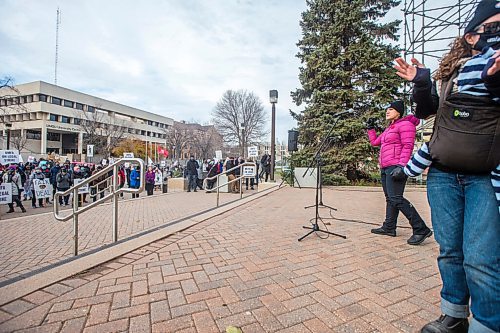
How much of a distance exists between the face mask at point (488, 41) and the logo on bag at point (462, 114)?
34 centimetres

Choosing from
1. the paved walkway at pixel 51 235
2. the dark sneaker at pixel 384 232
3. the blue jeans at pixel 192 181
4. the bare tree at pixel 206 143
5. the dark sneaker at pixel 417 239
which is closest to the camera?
the paved walkway at pixel 51 235

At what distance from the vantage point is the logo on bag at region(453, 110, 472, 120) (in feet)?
4.86

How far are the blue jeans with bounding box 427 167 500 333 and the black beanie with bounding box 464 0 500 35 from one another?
824 mm

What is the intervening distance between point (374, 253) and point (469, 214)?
79.8 inches

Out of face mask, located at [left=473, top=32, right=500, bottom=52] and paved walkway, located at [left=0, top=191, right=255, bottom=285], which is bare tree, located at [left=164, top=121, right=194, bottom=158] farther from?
face mask, located at [left=473, top=32, right=500, bottom=52]

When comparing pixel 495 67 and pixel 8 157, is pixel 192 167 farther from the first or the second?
pixel 495 67

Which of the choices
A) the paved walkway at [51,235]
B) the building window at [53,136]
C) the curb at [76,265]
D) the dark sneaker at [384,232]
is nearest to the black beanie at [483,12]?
the dark sneaker at [384,232]

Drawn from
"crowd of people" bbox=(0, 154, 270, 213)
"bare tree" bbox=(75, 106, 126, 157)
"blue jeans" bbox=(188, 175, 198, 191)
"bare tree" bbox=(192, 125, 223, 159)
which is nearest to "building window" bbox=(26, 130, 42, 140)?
"bare tree" bbox=(75, 106, 126, 157)

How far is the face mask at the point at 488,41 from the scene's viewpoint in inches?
56.8

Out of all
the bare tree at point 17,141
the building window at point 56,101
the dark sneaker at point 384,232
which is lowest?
the dark sneaker at point 384,232

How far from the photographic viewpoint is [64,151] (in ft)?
183

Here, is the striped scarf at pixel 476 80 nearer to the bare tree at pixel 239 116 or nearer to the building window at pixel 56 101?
Answer: the bare tree at pixel 239 116

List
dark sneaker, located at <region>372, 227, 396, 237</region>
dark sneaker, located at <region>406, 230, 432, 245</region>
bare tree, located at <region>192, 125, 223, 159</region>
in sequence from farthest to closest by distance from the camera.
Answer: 1. bare tree, located at <region>192, 125, 223, 159</region>
2. dark sneaker, located at <region>372, 227, 396, 237</region>
3. dark sneaker, located at <region>406, 230, 432, 245</region>

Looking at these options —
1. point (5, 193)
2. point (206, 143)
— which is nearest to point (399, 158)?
point (5, 193)
